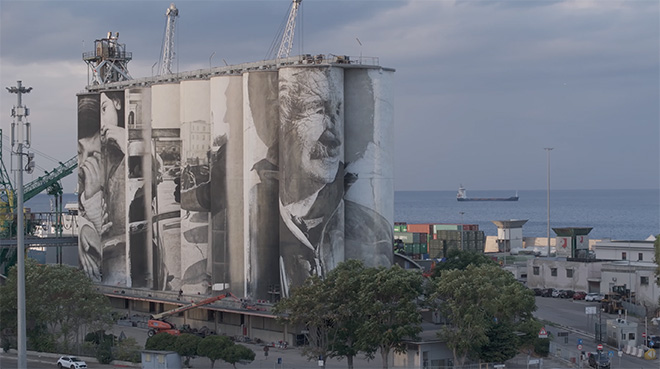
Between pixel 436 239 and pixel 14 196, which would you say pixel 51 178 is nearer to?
pixel 14 196

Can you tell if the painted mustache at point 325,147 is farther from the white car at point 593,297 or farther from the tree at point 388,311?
the white car at point 593,297

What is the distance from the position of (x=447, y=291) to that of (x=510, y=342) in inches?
217

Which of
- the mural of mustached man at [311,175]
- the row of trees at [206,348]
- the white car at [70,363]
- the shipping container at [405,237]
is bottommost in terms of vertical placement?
the white car at [70,363]

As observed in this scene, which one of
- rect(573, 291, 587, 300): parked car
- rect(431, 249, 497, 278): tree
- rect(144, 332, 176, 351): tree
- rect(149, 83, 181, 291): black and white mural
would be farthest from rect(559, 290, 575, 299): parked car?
rect(144, 332, 176, 351): tree

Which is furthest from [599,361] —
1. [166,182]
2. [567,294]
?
[166,182]

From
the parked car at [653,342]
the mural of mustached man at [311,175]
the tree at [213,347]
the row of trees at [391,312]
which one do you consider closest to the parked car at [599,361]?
the row of trees at [391,312]

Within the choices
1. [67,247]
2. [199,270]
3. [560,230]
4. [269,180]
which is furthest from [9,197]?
[560,230]

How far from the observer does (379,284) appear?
2391 inches

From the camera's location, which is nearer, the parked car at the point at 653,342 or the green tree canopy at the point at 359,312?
the green tree canopy at the point at 359,312

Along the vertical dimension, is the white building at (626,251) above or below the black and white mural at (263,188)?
below

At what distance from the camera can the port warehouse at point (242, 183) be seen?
80438mm

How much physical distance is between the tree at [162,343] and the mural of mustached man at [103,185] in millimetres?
Result: 39727

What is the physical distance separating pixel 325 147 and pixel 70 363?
93.4 feet

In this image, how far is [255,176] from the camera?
82750 mm
